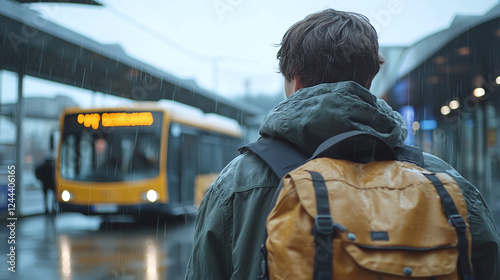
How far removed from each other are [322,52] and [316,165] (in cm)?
39

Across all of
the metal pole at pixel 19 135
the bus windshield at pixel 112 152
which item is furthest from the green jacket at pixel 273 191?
the metal pole at pixel 19 135

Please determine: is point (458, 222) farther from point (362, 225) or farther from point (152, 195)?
point (152, 195)

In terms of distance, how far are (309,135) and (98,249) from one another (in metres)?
7.72

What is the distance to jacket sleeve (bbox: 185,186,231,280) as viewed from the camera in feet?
4.36

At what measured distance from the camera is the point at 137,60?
12422 millimetres

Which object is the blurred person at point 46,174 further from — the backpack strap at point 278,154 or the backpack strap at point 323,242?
the backpack strap at point 323,242

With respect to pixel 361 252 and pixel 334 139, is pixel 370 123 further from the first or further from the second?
pixel 361 252

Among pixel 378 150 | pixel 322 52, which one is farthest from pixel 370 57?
pixel 378 150

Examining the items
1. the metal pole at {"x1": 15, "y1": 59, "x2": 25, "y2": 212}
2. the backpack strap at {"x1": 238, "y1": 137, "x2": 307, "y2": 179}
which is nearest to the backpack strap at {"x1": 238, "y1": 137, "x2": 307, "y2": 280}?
the backpack strap at {"x1": 238, "y1": 137, "x2": 307, "y2": 179}

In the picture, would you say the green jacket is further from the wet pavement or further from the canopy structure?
the canopy structure

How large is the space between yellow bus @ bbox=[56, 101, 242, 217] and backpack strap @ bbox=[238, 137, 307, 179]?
9896 mm

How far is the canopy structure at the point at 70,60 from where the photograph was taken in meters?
8.95

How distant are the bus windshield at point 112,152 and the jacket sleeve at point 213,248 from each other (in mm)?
9908

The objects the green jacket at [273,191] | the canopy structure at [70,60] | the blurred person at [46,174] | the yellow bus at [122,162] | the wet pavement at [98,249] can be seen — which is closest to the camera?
the green jacket at [273,191]
